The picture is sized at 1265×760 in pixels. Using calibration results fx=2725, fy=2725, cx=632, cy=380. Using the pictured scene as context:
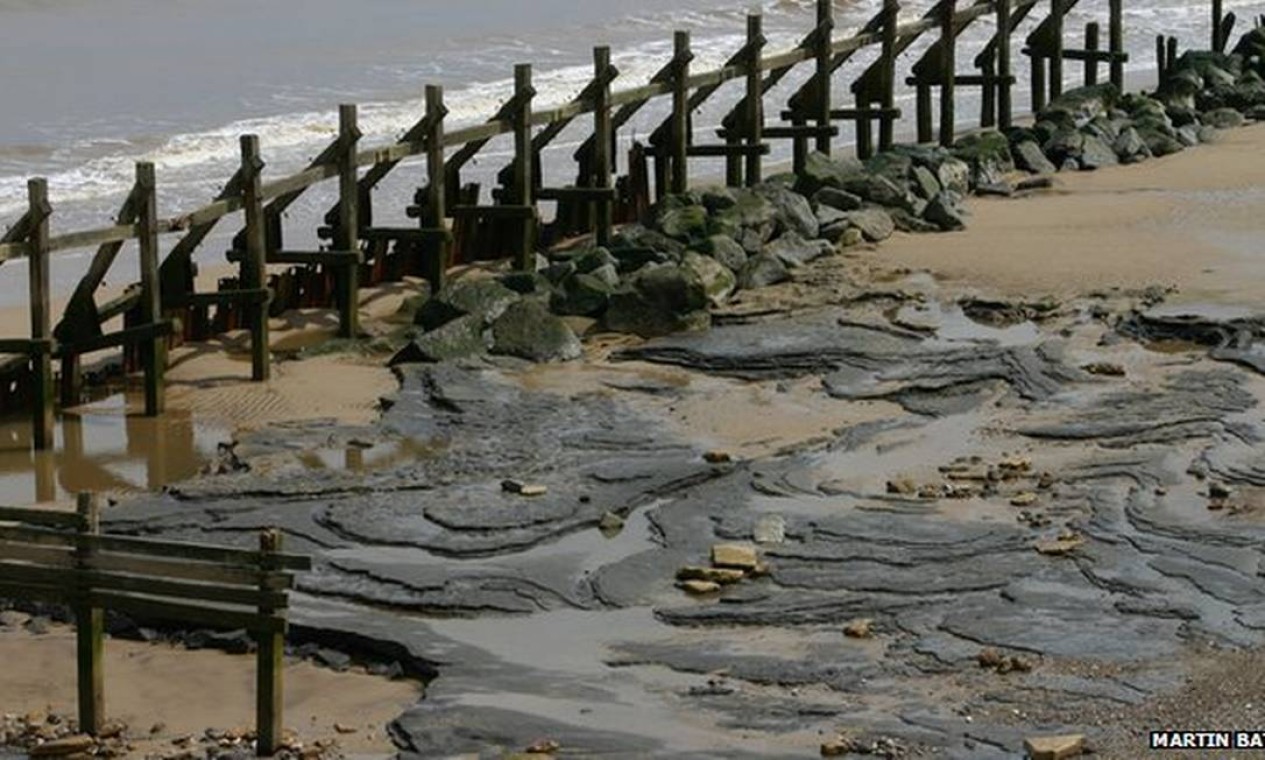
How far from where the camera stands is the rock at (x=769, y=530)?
519 inches

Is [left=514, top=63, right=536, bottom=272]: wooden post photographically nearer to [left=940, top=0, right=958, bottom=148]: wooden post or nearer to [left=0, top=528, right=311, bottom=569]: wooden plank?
[left=940, top=0, right=958, bottom=148]: wooden post

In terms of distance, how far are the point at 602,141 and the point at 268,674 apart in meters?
11.2

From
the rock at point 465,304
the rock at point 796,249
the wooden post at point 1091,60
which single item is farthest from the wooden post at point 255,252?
the wooden post at point 1091,60

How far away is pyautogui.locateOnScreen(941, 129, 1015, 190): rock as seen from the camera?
24078mm

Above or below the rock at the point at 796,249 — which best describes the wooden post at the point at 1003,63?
above

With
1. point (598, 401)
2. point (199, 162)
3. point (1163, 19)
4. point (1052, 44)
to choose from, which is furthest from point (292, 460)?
point (1163, 19)

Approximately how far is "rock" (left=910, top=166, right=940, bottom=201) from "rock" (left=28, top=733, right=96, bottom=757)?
12.8 meters

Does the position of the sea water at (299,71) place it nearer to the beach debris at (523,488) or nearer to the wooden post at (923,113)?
the wooden post at (923,113)

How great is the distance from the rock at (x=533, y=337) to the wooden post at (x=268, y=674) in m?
6.79

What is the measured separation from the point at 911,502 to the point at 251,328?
5428 mm

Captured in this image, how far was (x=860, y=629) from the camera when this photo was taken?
468 inches

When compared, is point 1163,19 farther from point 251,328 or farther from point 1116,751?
point 1116,751

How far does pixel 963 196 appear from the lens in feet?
76.8

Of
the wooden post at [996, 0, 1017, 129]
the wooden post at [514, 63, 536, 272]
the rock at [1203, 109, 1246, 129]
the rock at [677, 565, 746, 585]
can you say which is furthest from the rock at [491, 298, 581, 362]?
the rock at [1203, 109, 1246, 129]
